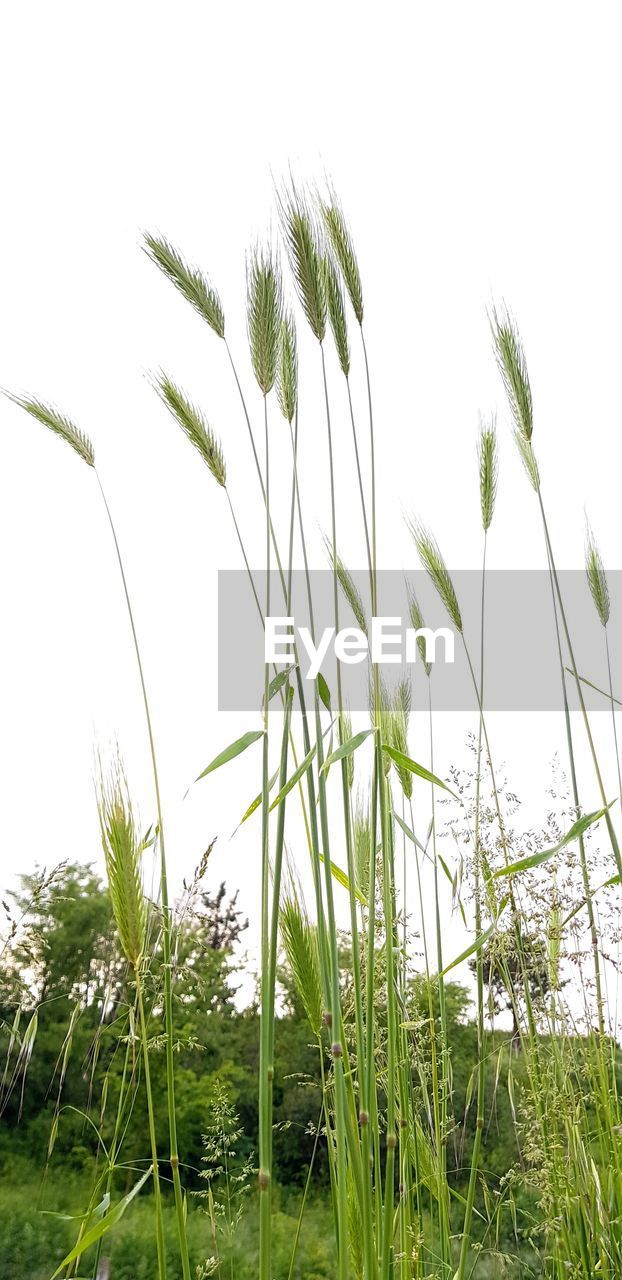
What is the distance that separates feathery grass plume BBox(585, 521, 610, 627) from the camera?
1.54 metres

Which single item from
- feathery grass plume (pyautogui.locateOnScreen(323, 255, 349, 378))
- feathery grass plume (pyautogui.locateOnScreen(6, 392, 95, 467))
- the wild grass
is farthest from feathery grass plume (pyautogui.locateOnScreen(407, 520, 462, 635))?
feathery grass plume (pyautogui.locateOnScreen(6, 392, 95, 467))

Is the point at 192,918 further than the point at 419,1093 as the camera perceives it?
No

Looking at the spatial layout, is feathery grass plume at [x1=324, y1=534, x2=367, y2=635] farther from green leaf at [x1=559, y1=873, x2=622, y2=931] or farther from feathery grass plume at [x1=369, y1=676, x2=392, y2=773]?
green leaf at [x1=559, y1=873, x2=622, y2=931]

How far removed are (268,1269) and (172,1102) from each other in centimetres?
16

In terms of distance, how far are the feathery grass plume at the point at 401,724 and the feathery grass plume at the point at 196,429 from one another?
407 millimetres

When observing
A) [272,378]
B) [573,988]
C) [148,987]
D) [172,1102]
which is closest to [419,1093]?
[573,988]

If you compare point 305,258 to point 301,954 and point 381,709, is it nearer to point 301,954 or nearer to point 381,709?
point 381,709

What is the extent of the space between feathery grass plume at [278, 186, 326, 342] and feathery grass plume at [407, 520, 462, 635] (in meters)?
0.42

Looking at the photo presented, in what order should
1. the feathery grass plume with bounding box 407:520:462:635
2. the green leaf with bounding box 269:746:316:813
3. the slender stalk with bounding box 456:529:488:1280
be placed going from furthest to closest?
1. the feathery grass plume with bounding box 407:520:462:635
2. the slender stalk with bounding box 456:529:488:1280
3. the green leaf with bounding box 269:746:316:813

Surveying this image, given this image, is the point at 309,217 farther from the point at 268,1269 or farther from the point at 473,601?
the point at 268,1269

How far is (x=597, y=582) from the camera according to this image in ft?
5.07

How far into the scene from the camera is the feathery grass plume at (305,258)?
111cm

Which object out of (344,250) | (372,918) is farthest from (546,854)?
(344,250)

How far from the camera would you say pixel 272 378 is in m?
1.10
